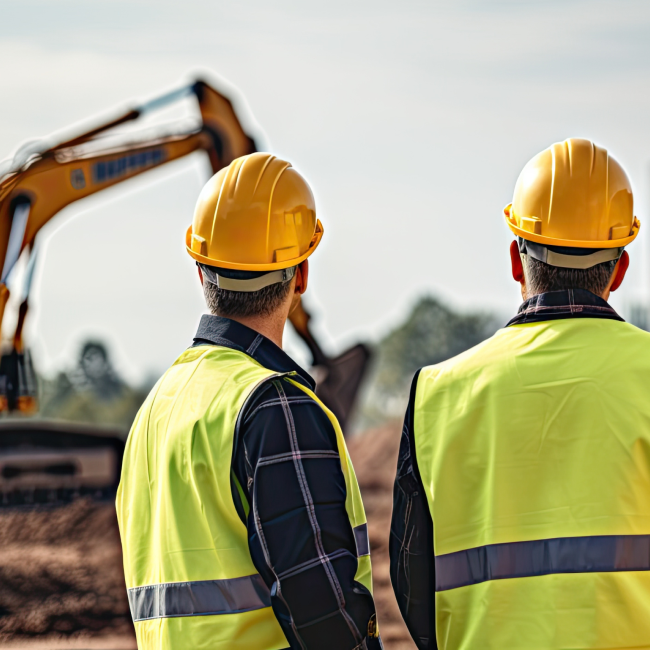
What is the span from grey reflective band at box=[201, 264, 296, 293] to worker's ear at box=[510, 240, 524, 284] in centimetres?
70

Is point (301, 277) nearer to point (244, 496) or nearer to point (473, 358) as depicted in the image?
point (473, 358)

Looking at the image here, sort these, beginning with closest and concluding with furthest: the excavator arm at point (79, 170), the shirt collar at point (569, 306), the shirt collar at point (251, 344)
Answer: the shirt collar at point (251, 344), the shirt collar at point (569, 306), the excavator arm at point (79, 170)

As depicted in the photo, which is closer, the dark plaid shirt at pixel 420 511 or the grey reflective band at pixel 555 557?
the grey reflective band at pixel 555 557

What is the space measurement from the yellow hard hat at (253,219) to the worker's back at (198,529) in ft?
0.94

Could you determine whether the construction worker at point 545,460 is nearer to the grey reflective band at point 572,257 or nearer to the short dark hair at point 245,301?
the grey reflective band at point 572,257

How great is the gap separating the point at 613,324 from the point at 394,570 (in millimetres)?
968

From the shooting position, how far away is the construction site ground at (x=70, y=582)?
31.7ft

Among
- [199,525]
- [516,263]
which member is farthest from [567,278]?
[199,525]

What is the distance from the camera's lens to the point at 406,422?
8.77 ft

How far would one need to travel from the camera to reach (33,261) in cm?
941

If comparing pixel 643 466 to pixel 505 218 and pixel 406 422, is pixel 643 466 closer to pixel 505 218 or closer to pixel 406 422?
pixel 406 422

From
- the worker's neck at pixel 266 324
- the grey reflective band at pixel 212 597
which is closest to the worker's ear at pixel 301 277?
the worker's neck at pixel 266 324

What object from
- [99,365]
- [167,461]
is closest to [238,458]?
[167,461]

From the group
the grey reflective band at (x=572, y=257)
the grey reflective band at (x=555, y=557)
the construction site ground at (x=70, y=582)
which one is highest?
the grey reflective band at (x=572, y=257)
